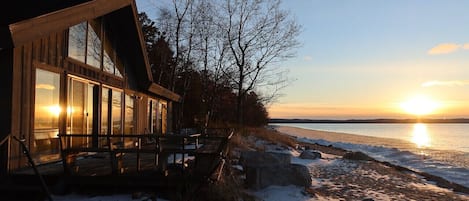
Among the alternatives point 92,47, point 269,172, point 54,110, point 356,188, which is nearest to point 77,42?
point 92,47

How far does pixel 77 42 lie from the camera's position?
1091cm

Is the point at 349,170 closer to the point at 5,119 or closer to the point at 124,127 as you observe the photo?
the point at 124,127

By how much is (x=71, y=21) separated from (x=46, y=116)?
2.00 metres

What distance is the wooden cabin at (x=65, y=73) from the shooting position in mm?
8141

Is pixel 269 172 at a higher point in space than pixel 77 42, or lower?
lower

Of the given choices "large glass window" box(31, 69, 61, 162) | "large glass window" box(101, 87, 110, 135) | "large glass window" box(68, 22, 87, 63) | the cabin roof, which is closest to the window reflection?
"large glass window" box(101, 87, 110, 135)

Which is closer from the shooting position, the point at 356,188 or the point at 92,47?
the point at 92,47

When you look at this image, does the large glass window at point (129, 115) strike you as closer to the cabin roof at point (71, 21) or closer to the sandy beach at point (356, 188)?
the cabin roof at point (71, 21)

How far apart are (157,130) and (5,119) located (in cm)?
1163

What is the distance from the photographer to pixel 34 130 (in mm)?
8930

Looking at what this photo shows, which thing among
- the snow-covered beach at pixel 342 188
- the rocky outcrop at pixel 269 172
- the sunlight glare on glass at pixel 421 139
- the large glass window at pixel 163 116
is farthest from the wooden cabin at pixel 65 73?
the sunlight glare on glass at pixel 421 139

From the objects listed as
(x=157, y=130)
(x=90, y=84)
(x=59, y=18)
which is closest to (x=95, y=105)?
(x=90, y=84)

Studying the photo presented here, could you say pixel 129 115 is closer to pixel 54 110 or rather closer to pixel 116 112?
pixel 116 112

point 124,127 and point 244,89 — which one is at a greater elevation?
point 244,89
